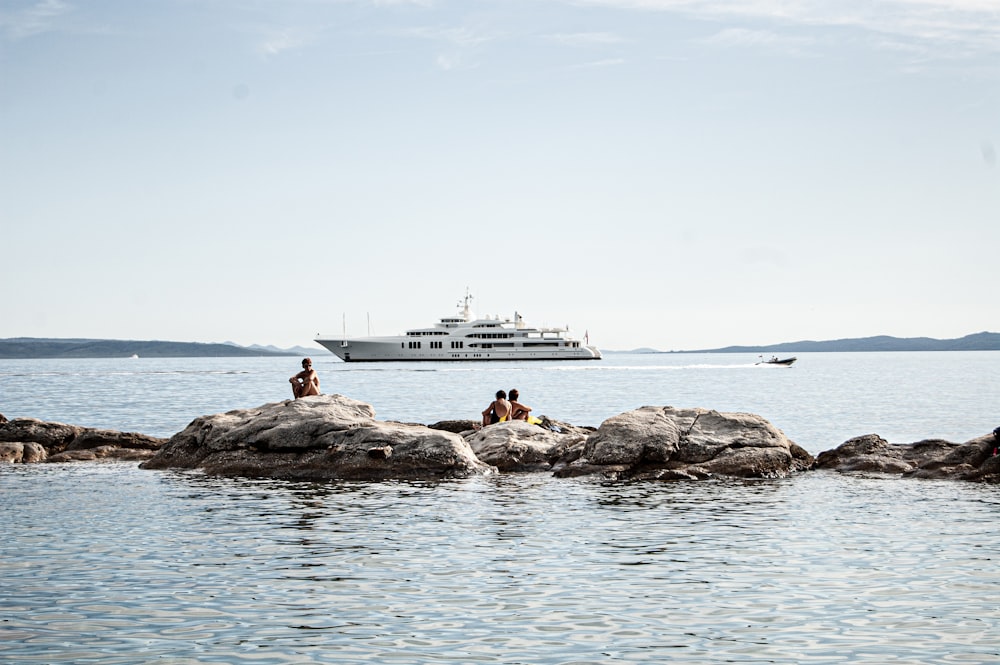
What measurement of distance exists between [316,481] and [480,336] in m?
128

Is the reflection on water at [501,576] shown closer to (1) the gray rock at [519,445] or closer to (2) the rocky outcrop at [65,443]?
(1) the gray rock at [519,445]

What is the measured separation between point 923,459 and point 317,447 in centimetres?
1165

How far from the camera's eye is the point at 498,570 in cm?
1074

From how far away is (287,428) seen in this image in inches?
803

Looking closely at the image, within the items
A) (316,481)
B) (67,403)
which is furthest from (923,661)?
(67,403)

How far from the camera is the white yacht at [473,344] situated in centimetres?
14600

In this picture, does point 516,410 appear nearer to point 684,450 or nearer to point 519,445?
point 519,445

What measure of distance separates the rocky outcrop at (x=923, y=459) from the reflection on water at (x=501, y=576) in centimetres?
157

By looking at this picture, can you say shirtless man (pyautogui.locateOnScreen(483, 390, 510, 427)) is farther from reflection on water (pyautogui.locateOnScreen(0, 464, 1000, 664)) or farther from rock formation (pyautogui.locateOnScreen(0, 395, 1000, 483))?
reflection on water (pyautogui.locateOnScreen(0, 464, 1000, 664))

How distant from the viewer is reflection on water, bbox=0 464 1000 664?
26.3 feet

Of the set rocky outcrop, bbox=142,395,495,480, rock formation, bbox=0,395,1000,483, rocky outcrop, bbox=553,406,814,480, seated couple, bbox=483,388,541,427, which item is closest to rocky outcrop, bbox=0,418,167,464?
rock formation, bbox=0,395,1000,483

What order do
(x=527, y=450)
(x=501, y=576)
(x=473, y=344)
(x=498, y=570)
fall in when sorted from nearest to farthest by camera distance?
1. (x=501, y=576)
2. (x=498, y=570)
3. (x=527, y=450)
4. (x=473, y=344)

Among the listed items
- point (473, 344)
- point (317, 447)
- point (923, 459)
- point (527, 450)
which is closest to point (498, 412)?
point (527, 450)

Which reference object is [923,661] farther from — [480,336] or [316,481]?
[480,336]
